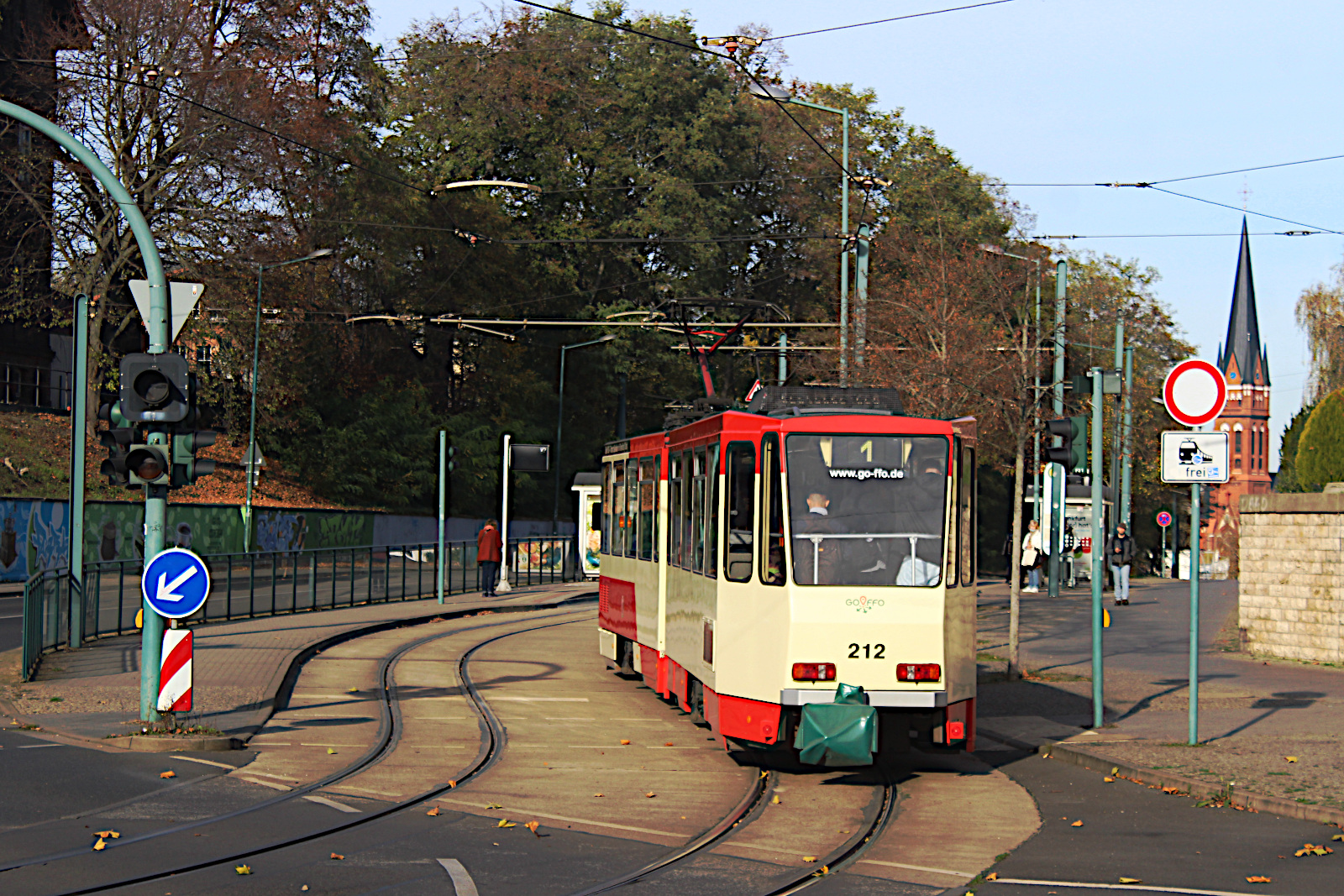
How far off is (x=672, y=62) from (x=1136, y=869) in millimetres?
49289

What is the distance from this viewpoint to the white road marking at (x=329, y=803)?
10000 mm

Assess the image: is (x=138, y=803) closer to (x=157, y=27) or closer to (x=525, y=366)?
(x=157, y=27)

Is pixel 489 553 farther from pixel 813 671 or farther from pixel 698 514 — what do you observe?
pixel 813 671

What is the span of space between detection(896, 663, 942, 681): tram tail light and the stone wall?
437 inches

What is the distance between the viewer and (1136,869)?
8.34 meters

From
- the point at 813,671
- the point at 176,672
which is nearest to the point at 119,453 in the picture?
the point at 176,672

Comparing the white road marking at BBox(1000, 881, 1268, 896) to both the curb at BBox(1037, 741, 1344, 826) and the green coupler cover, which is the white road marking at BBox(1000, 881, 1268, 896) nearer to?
the curb at BBox(1037, 741, 1344, 826)

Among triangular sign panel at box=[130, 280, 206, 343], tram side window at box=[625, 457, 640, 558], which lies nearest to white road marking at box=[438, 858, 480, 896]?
triangular sign panel at box=[130, 280, 206, 343]

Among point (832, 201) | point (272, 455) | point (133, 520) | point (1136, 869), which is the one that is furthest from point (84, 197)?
point (1136, 869)

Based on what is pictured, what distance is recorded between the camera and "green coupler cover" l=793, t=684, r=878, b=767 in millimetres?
10953

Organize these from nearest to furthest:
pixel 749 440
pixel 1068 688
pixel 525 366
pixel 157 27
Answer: pixel 749 440 → pixel 1068 688 → pixel 157 27 → pixel 525 366

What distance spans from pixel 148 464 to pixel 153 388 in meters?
0.66

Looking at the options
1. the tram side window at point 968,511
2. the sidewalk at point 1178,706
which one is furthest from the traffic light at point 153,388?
the sidewalk at point 1178,706

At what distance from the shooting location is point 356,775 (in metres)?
11.5
